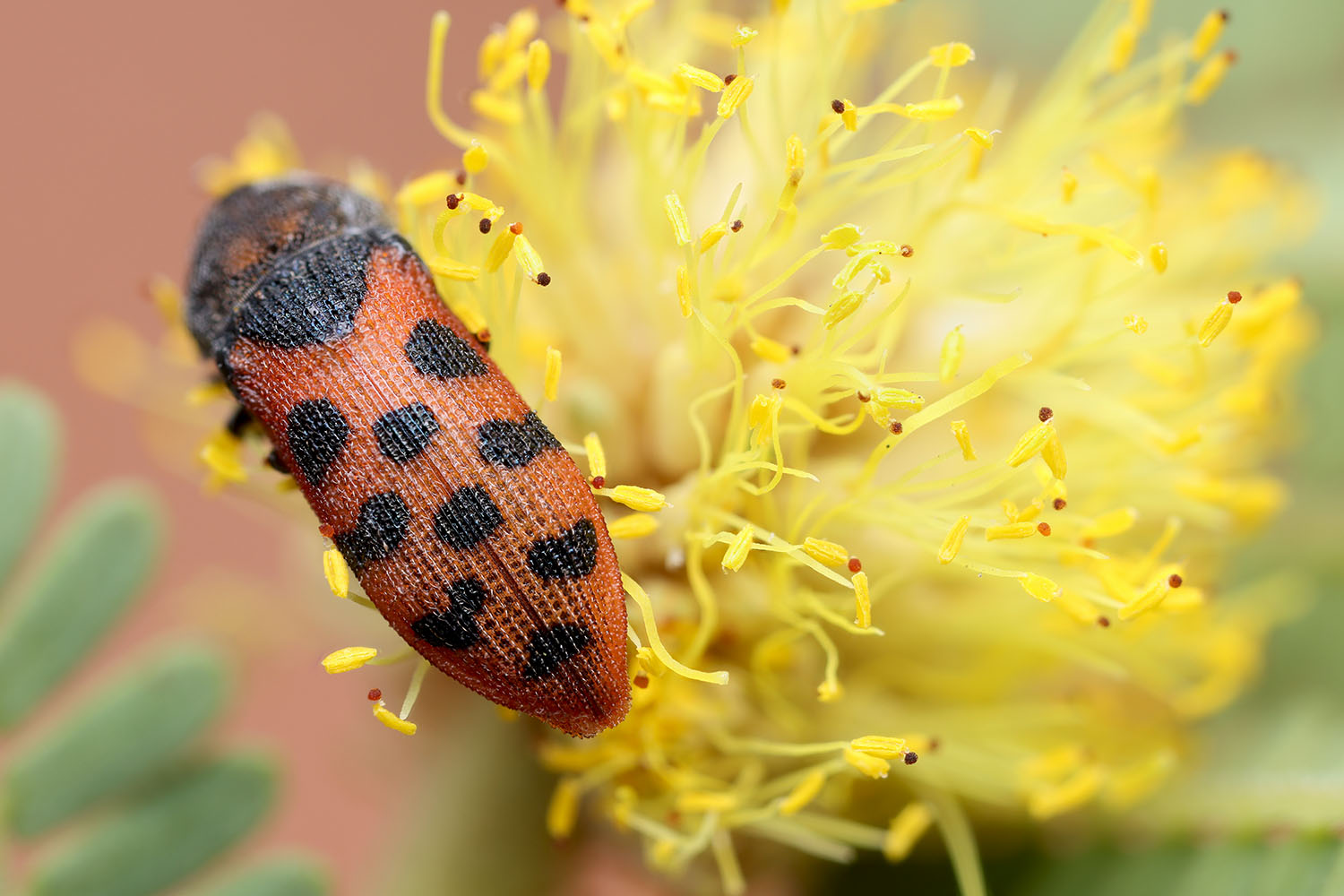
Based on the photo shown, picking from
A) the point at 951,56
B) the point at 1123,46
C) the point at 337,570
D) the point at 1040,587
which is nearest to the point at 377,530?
the point at 337,570

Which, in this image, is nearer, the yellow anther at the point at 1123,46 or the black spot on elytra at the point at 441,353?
the black spot on elytra at the point at 441,353

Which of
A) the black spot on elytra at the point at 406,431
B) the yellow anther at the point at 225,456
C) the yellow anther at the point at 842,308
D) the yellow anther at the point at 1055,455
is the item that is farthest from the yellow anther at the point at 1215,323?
the yellow anther at the point at 225,456

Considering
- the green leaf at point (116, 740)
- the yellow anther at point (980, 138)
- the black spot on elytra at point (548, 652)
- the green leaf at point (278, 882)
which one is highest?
the yellow anther at point (980, 138)

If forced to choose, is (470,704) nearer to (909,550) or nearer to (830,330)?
(909,550)

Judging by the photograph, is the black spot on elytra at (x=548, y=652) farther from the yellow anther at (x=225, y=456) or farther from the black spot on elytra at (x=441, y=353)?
the yellow anther at (x=225, y=456)

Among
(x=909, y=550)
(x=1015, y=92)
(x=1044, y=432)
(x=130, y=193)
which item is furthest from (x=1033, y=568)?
(x=130, y=193)

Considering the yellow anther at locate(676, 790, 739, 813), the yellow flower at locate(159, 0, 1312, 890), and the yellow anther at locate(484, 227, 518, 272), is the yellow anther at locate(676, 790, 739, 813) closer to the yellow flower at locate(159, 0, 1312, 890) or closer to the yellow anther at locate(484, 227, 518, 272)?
the yellow flower at locate(159, 0, 1312, 890)
